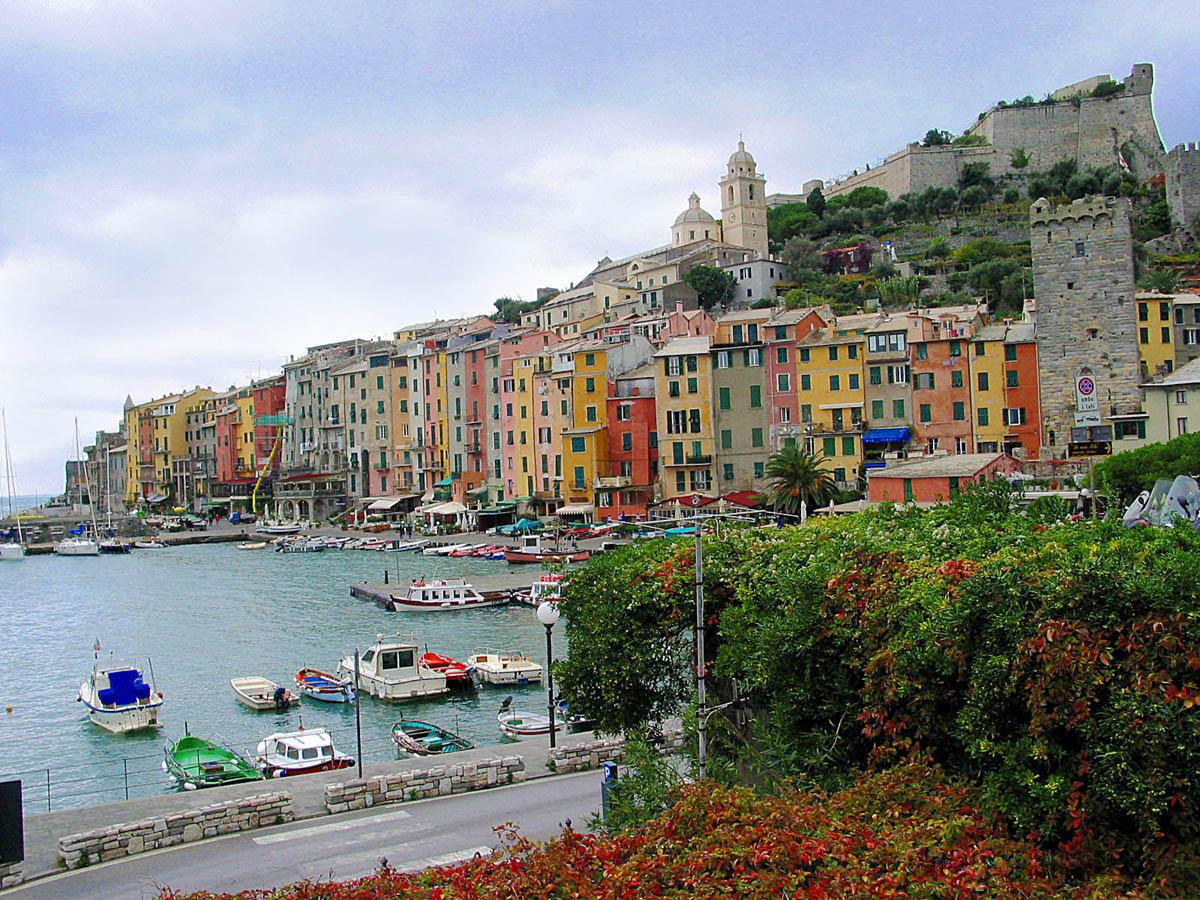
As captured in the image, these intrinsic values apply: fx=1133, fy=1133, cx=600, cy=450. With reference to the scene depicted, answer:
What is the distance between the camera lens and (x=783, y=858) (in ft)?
26.7

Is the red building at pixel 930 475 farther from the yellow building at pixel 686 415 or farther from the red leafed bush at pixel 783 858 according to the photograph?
the red leafed bush at pixel 783 858

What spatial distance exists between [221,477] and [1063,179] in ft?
280

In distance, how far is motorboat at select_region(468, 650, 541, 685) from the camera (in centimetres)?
3259

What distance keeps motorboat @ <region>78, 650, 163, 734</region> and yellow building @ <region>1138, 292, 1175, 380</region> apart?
4627 cm

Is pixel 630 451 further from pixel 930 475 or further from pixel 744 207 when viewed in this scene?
pixel 744 207

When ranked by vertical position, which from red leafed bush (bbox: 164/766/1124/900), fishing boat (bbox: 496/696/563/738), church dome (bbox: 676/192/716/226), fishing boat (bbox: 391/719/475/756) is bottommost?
fishing boat (bbox: 496/696/563/738)

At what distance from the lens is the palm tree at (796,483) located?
50594mm

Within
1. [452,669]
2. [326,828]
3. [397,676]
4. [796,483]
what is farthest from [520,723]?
[796,483]

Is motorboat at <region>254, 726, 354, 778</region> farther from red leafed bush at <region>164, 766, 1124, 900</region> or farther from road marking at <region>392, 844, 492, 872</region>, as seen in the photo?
red leafed bush at <region>164, 766, 1124, 900</region>

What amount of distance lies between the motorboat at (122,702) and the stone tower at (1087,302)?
37.8 metres

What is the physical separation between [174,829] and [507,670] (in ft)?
61.7

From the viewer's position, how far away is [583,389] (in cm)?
6731

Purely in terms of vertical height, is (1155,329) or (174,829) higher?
(1155,329)

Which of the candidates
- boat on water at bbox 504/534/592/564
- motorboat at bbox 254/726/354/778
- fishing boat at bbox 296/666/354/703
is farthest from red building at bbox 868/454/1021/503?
motorboat at bbox 254/726/354/778
